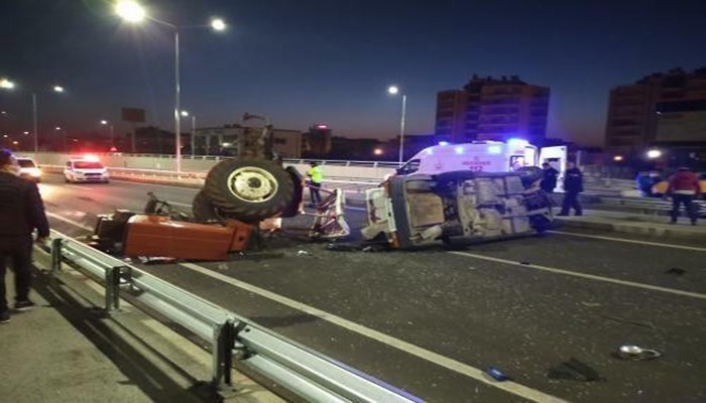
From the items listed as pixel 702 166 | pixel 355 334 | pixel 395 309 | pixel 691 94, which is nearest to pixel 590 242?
pixel 395 309

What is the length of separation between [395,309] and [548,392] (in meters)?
2.43

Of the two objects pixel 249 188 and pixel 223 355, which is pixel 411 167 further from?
pixel 223 355

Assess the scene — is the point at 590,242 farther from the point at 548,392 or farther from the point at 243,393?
the point at 243,393

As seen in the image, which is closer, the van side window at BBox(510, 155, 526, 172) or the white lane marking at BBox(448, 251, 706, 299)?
the white lane marking at BBox(448, 251, 706, 299)

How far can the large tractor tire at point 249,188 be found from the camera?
968cm

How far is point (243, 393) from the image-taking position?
3773 mm

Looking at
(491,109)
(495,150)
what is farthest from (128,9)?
(491,109)

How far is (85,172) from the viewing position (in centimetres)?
2819

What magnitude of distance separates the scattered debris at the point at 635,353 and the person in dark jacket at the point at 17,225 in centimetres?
585

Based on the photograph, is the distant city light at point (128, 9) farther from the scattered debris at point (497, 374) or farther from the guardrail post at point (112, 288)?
the scattered debris at point (497, 374)

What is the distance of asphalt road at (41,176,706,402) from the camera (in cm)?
445

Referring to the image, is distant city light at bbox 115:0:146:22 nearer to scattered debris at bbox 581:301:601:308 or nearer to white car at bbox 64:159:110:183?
white car at bbox 64:159:110:183

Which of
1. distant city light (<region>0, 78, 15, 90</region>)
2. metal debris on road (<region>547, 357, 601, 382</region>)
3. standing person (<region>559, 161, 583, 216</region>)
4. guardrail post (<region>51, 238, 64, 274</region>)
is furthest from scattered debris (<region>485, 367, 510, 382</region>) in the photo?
distant city light (<region>0, 78, 15, 90</region>)

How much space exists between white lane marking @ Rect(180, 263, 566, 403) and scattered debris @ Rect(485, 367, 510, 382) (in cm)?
5
